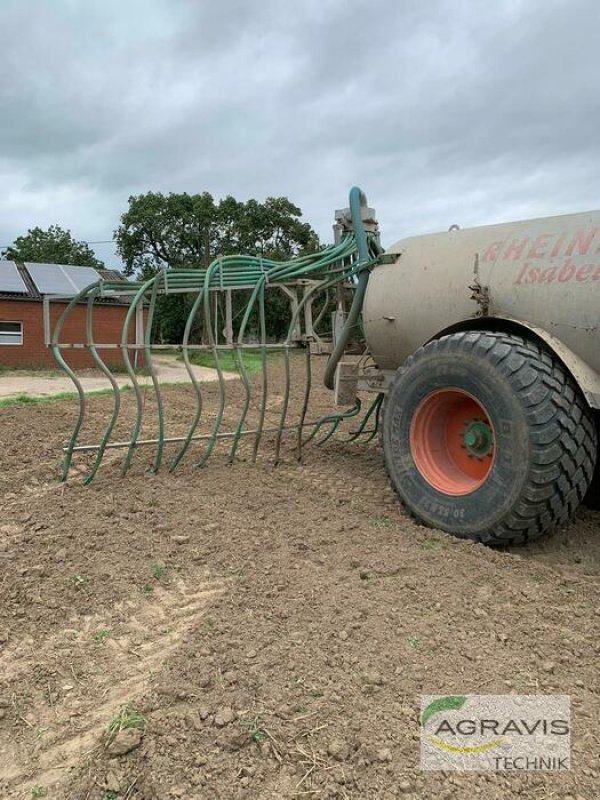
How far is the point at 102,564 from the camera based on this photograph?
3.46 meters

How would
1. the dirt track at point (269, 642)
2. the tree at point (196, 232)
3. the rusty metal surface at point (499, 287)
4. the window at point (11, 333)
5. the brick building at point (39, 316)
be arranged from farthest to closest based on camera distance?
1. the tree at point (196, 232)
2. the window at point (11, 333)
3. the brick building at point (39, 316)
4. the rusty metal surface at point (499, 287)
5. the dirt track at point (269, 642)

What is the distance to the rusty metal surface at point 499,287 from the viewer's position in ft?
11.3

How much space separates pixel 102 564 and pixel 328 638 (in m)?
1.48

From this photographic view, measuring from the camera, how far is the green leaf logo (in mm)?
2119

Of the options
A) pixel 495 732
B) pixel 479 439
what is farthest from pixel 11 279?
pixel 495 732

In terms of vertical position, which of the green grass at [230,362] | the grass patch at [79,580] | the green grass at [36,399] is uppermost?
the grass patch at [79,580]

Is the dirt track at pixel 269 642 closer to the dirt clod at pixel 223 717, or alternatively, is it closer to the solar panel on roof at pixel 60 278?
the dirt clod at pixel 223 717

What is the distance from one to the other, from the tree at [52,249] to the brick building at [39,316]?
833 inches

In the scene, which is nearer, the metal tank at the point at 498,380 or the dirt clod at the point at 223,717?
the dirt clod at the point at 223,717

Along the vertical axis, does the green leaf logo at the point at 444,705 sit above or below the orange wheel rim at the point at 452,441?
below

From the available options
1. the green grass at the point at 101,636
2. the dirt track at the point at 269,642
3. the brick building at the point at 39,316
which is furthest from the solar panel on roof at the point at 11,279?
the green grass at the point at 101,636

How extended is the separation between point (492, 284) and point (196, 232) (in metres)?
30.8

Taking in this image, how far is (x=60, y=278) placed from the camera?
19250 mm

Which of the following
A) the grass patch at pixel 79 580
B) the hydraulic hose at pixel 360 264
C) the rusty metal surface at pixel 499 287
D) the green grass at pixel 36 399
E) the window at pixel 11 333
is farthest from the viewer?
the window at pixel 11 333
